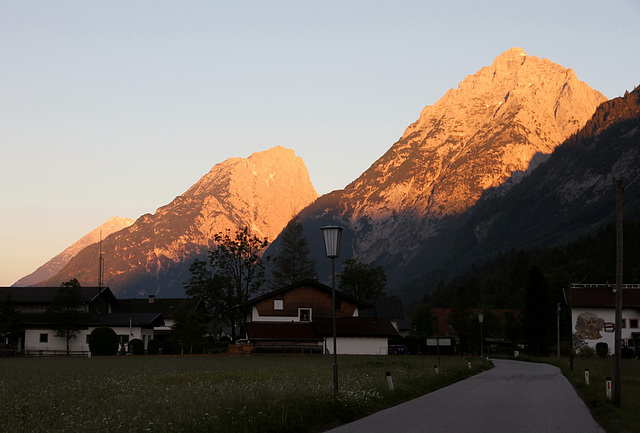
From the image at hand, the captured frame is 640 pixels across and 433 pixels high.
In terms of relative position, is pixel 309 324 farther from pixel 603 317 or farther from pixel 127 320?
pixel 603 317

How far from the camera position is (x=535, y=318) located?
89.0m

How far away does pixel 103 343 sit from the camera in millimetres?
77312

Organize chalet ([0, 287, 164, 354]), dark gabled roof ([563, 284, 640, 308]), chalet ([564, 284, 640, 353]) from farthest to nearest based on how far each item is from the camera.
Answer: dark gabled roof ([563, 284, 640, 308]) → chalet ([564, 284, 640, 353]) → chalet ([0, 287, 164, 354])

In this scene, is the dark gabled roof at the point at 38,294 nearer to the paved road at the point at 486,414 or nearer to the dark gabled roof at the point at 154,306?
the dark gabled roof at the point at 154,306

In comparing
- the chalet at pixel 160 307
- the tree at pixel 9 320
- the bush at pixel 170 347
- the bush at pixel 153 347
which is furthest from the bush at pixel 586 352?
the tree at pixel 9 320

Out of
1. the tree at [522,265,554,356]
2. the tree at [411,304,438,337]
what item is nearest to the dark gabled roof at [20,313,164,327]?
the tree at [411,304,438,337]

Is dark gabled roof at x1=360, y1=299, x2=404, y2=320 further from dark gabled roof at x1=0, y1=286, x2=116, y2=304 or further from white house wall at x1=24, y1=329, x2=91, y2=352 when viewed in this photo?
white house wall at x1=24, y1=329, x2=91, y2=352

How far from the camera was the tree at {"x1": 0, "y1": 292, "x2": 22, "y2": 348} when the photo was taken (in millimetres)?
82406

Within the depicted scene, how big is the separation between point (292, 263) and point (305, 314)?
152 ft

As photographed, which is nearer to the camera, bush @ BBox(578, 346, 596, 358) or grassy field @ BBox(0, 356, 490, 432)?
grassy field @ BBox(0, 356, 490, 432)

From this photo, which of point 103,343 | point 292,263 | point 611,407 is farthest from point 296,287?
point 611,407

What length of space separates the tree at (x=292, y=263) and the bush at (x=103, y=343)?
46173 millimetres

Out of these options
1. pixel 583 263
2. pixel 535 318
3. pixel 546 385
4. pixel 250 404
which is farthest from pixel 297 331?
pixel 583 263

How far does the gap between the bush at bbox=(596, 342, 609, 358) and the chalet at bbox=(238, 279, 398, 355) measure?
27452mm
